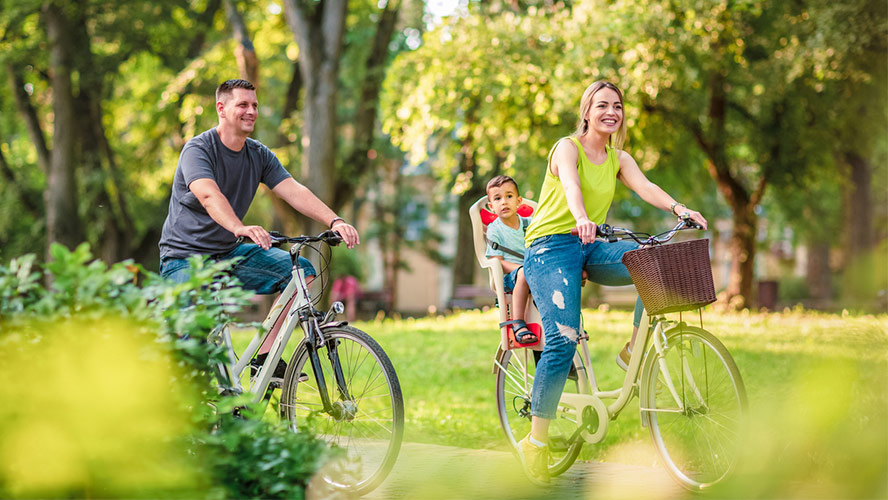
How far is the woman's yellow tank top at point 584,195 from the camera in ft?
15.6

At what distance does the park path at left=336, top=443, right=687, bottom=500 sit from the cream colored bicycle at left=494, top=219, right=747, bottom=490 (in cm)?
19

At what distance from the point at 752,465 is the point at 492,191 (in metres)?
2.02

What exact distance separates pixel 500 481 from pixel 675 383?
3.56 feet

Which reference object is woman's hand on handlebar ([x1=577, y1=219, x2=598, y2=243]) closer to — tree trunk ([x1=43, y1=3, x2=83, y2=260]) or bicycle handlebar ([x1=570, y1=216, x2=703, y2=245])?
bicycle handlebar ([x1=570, y1=216, x2=703, y2=245])

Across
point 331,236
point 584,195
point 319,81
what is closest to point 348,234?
point 331,236

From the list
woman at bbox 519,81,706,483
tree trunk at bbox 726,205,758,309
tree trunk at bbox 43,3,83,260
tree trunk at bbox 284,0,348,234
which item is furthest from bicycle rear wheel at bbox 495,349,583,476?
tree trunk at bbox 43,3,83,260

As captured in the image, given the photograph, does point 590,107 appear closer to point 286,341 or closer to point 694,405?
point 694,405

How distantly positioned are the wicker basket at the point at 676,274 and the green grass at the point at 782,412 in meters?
0.62

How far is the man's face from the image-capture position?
5.09 meters

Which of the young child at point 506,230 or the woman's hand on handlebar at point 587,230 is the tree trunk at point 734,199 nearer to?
the young child at point 506,230

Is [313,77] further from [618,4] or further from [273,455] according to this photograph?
[273,455]

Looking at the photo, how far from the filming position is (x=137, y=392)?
300 cm

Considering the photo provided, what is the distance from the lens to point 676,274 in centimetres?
436

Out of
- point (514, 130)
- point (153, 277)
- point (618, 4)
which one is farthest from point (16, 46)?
point (153, 277)
